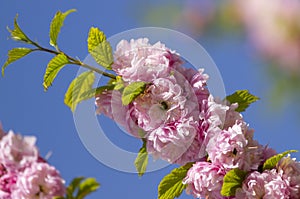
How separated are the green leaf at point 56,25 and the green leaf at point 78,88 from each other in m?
0.07

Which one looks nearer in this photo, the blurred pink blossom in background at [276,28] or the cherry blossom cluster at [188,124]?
the blurred pink blossom in background at [276,28]

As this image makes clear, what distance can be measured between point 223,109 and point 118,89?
154 mm

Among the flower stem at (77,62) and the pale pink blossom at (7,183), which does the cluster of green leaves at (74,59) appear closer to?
the flower stem at (77,62)

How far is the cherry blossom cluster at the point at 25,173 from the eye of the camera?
1.59 feet

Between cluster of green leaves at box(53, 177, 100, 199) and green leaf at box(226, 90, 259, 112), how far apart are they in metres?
0.30

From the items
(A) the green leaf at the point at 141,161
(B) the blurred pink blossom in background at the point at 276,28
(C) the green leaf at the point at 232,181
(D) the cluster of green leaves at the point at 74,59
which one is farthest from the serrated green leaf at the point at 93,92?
(B) the blurred pink blossom in background at the point at 276,28

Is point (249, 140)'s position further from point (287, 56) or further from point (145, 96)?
point (287, 56)

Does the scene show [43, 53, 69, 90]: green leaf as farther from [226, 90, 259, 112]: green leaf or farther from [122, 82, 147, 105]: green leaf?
[226, 90, 259, 112]: green leaf

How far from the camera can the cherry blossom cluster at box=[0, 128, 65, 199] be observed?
0.48 meters

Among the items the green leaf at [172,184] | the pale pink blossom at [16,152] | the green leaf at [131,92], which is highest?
the green leaf at [131,92]

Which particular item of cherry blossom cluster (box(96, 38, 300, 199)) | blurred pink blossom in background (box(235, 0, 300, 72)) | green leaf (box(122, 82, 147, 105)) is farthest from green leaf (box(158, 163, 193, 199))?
blurred pink blossom in background (box(235, 0, 300, 72))

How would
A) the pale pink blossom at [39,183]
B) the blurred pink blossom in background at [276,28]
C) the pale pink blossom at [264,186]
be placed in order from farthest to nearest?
the pale pink blossom at [264,186]
the pale pink blossom at [39,183]
the blurred pink blossom in background at [276,28]

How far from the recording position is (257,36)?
22 centimetres

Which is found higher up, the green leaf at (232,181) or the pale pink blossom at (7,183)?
the green leaf at (232,181)
